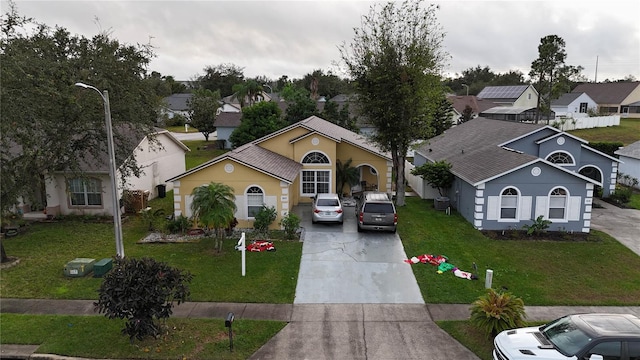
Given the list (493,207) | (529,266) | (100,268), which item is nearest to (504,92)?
(493,207)

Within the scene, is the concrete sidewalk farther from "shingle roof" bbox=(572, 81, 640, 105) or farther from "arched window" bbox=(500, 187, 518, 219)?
"shingle roof" bbox=(572, 81, 640, 105)

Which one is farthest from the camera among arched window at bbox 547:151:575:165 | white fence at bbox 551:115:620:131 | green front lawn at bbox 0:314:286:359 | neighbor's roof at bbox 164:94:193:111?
neighbor's roof at bbox 164:94:193:111

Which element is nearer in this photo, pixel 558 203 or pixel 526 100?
pixel 558 203

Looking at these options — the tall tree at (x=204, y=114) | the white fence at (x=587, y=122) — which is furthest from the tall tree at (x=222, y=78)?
the white fence at (x=587, y=122)

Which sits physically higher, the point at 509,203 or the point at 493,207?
the point at 509,203

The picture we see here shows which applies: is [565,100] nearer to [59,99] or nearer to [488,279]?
[488,279]

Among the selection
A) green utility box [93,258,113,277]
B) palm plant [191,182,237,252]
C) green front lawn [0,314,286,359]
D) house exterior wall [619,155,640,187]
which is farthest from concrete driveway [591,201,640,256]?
green utility box [93,258,113,277]
